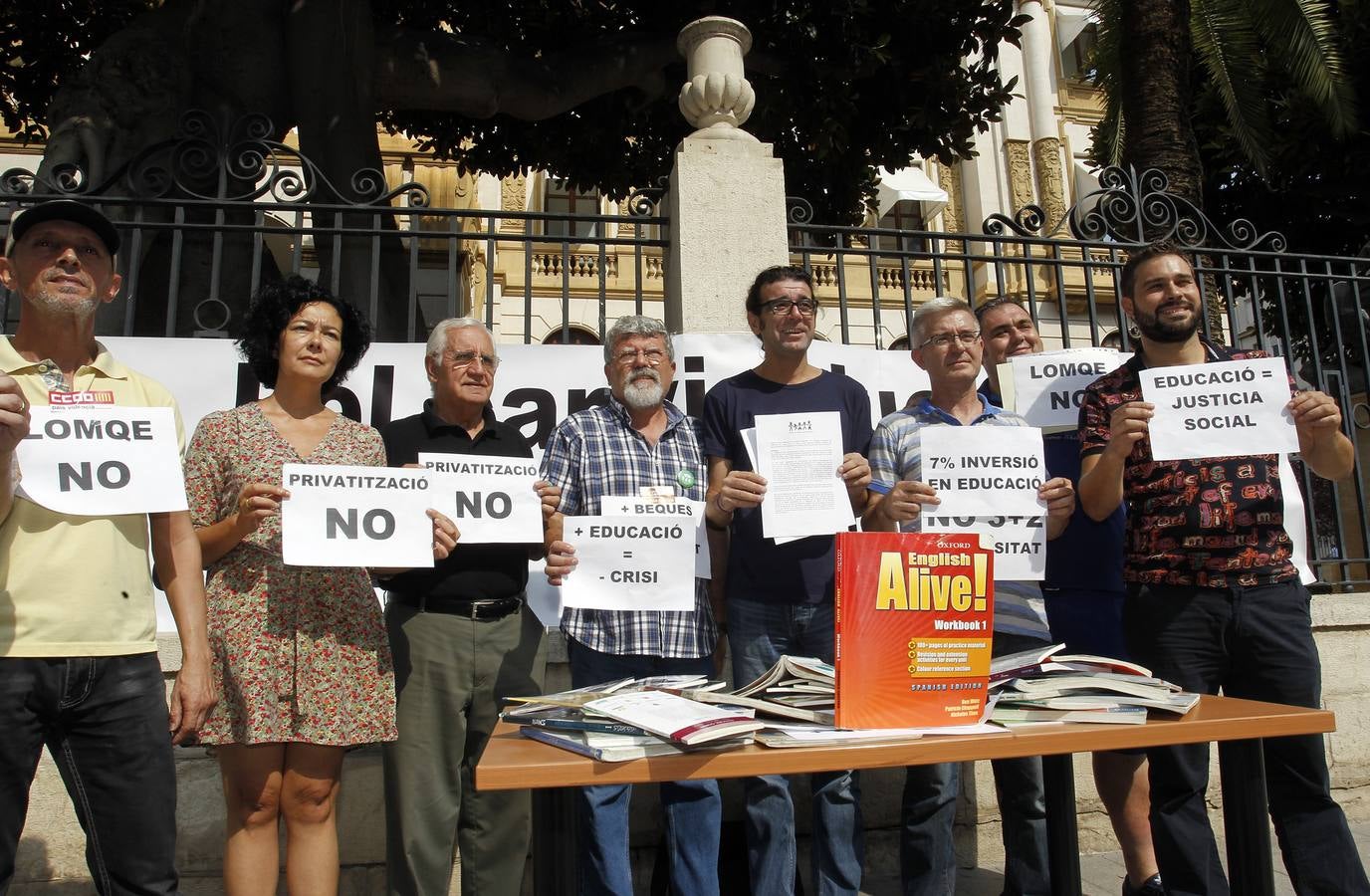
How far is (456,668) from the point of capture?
3.28 meters

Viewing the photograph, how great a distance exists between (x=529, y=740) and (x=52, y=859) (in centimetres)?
326

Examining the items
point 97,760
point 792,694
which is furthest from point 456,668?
point 792,694

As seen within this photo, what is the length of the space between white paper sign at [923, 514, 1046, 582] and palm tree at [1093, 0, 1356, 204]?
4.52 meters

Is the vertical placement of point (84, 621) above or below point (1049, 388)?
below

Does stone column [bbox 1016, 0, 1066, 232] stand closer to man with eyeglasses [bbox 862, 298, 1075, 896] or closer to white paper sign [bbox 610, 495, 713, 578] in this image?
man with eyeglasses [bbox 862, 298, 1075, 896]

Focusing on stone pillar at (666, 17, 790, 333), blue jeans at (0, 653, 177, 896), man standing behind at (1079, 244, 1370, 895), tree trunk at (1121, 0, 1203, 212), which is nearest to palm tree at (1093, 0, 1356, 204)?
tree trunk at (1121, 0, 1203, 212)

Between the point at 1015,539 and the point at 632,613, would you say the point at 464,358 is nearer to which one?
the point at 632,613

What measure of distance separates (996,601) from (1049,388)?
1094 mm

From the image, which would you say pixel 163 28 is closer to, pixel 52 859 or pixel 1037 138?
pixel 52 859

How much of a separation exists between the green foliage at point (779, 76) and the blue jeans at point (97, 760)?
22.9 ft

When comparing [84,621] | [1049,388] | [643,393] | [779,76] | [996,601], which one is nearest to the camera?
[84,621]

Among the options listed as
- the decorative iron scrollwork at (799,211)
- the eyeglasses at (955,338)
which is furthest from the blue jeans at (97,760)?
the decorative iron scrollwork at (799,211)

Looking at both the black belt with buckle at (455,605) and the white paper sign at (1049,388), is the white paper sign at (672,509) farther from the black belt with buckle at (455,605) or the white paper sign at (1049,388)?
the white paper sign at (1049,388)

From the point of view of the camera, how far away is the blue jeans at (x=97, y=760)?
243cm
